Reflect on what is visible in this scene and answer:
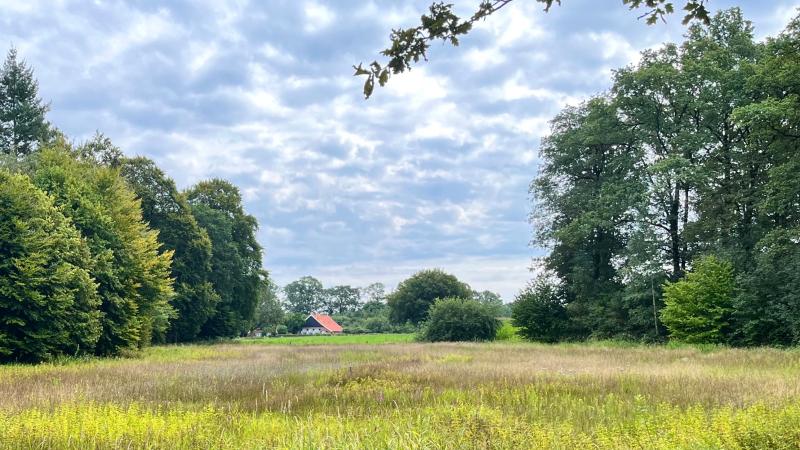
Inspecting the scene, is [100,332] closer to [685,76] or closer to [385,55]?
[385,55]

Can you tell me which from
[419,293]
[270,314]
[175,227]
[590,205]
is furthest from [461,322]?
[270,314]

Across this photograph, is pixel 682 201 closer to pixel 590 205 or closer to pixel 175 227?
pixel 590 205

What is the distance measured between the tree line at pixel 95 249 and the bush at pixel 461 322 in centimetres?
1857

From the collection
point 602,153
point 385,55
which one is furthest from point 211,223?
point 385,55

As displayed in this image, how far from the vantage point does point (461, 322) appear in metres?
47.9

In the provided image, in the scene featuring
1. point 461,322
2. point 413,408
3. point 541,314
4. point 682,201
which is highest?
point 682,201

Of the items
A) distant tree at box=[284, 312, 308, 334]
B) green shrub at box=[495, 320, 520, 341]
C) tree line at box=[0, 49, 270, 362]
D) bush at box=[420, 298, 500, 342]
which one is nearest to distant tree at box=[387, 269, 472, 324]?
green shrub at box=[495, 320, 520, 341]

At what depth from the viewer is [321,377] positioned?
14.0 metres

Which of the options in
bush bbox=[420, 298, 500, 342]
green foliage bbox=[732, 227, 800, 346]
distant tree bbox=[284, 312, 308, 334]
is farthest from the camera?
distant tree bbox=[284, 312, 308, 334]

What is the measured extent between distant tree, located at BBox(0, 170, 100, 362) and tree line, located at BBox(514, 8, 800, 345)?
28.7m

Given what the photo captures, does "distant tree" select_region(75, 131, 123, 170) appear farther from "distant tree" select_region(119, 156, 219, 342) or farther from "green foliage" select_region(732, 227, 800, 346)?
"green foliage" select_region(732, 227, 800, 346)

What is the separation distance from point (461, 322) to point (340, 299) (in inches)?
4275

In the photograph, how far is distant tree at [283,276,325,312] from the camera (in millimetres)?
152875

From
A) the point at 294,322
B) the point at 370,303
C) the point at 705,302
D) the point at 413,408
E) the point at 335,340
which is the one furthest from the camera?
the point at 370,303
